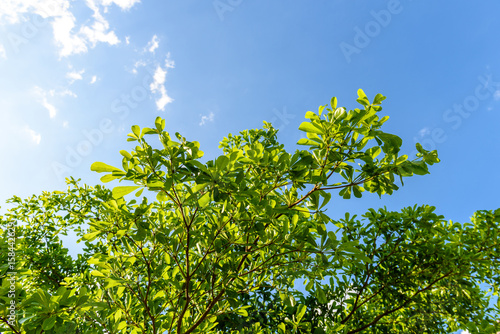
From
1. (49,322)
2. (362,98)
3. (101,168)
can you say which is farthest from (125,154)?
(362,98)

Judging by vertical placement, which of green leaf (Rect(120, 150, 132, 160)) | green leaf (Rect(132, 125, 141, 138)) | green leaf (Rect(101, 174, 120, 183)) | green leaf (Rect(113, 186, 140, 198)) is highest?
green leaf (Rect(132, 125, 141, 138))

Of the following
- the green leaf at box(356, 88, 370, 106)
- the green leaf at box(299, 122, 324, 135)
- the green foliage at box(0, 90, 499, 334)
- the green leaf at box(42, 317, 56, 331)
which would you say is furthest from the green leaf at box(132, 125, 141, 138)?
the green leaf at box(356, 88, 370, 106)

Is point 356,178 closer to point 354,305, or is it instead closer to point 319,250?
point 319,250

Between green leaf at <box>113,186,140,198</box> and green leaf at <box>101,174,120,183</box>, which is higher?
green leaf at <box>101,174,120,183</box>

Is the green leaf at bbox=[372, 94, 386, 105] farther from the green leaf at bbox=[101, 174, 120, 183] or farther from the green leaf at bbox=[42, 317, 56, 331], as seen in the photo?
the green leaf at bbox=[42, 317, 56, 331]

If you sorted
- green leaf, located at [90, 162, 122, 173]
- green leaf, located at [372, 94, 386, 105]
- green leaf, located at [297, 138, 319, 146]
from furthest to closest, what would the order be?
green leaf, located at [297, 138, 319, 146] → green leaf, located at [372, 94, 386, 105] → green leaf, located at [90, 162, 122, 173]

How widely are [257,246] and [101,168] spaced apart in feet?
5.74

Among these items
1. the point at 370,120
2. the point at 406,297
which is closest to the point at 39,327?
the point at 370,120

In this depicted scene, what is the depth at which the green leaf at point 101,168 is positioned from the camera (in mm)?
1955

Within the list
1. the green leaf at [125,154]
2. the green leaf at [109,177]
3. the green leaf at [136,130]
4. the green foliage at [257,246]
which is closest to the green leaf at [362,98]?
the green foliage at [257,246]

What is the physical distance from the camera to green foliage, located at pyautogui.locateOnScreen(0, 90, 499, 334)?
2.09m

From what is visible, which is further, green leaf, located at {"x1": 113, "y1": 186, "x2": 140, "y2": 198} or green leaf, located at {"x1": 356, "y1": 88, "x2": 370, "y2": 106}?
green leaf, located at {"x1": 356, "y1": 88, "x2": 370, "y2": 106}

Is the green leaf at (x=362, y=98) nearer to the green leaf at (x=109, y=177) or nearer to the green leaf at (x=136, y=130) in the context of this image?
the green leaf at (x=136, y=130)

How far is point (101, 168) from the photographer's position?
1.99 m
